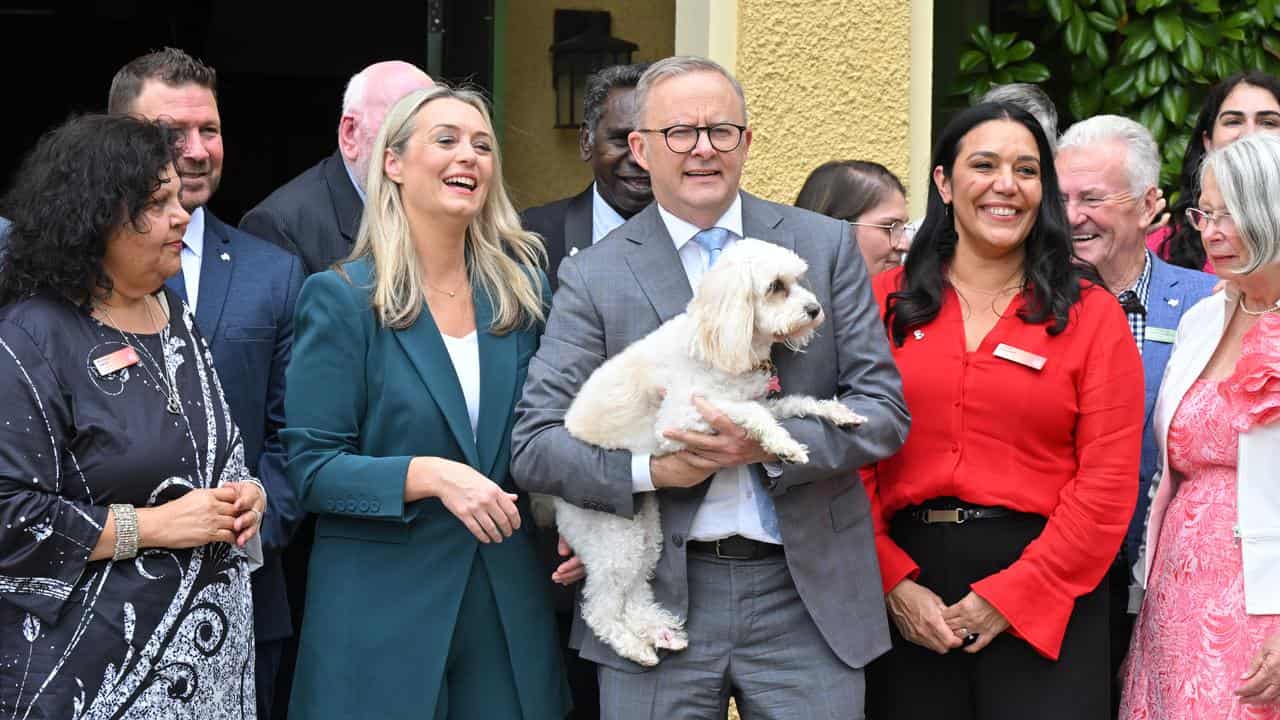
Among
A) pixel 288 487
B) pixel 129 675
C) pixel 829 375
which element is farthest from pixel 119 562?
pixel 829 375

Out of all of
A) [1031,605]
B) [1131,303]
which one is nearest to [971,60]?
[1131,303]

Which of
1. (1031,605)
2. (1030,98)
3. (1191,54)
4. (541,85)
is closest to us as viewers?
(1031,605)

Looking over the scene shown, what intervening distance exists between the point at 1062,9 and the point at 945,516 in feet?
12.6

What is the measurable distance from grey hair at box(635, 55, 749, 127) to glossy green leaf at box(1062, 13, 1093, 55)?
3.54m

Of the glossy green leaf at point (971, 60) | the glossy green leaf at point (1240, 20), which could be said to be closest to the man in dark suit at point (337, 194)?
the glossy green leaf at point (971, 60)

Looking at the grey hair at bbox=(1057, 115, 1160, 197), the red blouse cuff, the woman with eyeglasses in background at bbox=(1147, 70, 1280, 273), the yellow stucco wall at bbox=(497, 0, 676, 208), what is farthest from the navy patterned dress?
the yellow stucco wall at bbox=(497, 0, 676, 208)

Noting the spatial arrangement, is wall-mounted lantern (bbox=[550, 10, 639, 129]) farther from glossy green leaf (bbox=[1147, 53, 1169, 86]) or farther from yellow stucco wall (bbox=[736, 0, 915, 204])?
glossy green leaf (bbox=[1147, 53, 1169, 86])

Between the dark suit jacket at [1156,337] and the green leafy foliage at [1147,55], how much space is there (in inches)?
87.2

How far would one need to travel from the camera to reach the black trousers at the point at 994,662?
3691mm

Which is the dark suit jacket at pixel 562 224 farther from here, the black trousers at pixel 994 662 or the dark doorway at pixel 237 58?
the dark doorway at pixel 237 58

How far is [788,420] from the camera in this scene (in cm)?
346

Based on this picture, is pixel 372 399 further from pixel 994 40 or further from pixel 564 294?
pixel 994 40

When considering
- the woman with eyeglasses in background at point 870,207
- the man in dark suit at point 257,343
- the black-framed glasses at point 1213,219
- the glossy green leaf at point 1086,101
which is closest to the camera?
the black-framed glasses at point 1213,219

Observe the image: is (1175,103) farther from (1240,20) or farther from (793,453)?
(793,453)
